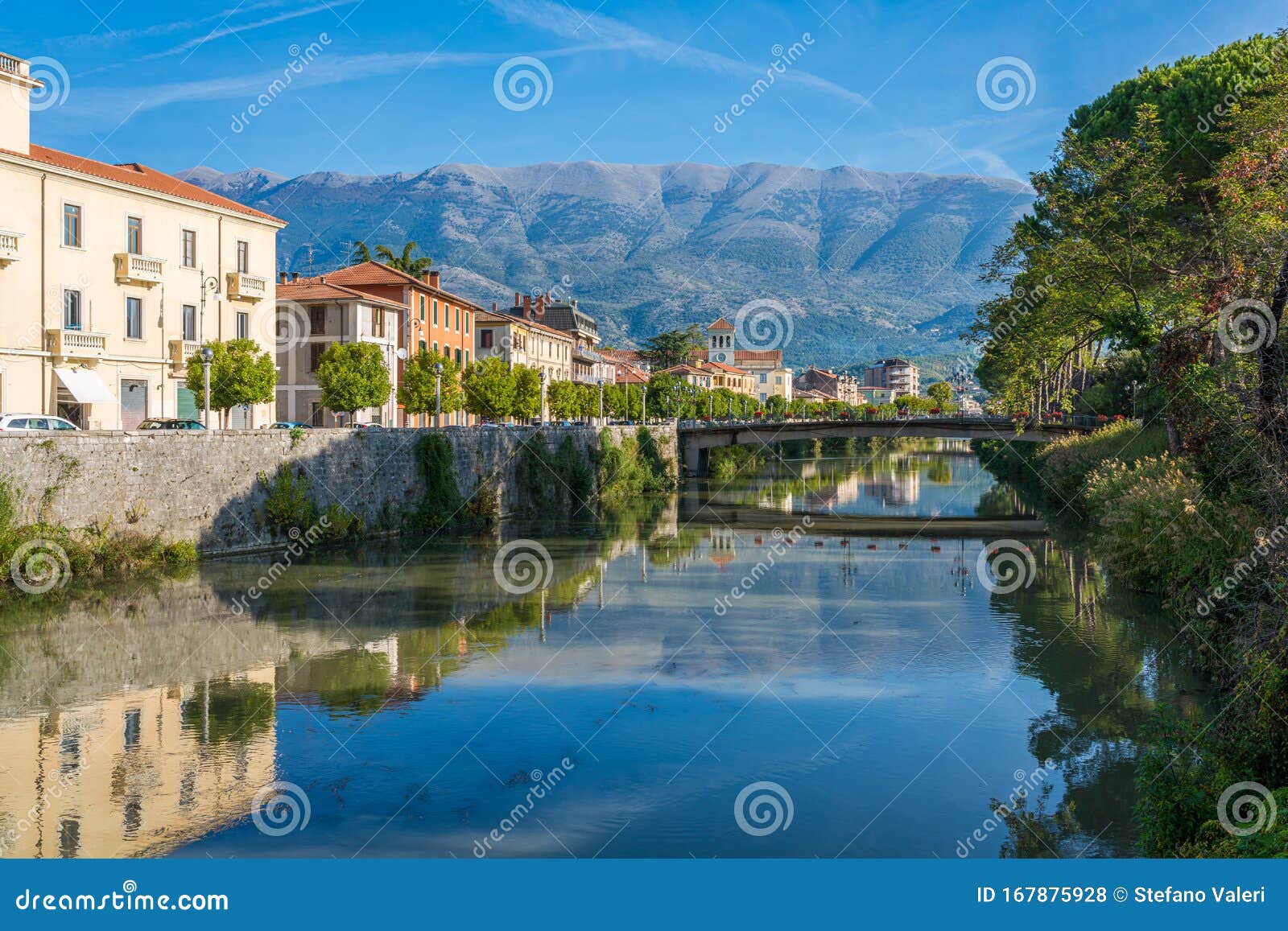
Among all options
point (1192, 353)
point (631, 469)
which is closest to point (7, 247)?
point (631, 469)

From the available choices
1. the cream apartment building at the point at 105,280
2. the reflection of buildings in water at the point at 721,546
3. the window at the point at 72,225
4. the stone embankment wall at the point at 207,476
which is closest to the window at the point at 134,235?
the cream apartment building at the point at 105,280

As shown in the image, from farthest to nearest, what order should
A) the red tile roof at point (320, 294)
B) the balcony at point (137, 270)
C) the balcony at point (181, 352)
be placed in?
the red tile roof at point (320, 294) → the balcony at point (181, 352) → the balcony at point (137, 270)

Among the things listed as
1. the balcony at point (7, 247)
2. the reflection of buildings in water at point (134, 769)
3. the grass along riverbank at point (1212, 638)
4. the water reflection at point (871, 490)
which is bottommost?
the reflection of buildings in water at point (134, 769)

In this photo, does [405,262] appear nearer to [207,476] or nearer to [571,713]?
[207,476]

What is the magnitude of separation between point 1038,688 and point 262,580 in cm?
1820

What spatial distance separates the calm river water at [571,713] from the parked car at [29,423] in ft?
16.7

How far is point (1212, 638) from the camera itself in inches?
688

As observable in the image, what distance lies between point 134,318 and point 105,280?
1720mm

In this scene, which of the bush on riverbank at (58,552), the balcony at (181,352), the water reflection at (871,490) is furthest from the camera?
the water reflection at (871,490)

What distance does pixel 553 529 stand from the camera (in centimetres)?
4162

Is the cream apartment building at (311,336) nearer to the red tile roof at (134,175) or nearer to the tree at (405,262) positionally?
the red tile roof at (134,175)

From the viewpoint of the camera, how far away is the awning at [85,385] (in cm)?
3500

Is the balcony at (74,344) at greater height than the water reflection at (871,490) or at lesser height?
greater

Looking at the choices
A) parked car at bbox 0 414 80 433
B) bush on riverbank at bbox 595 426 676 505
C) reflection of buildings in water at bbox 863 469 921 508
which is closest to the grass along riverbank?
parked car at bbox 0 414 80 433
